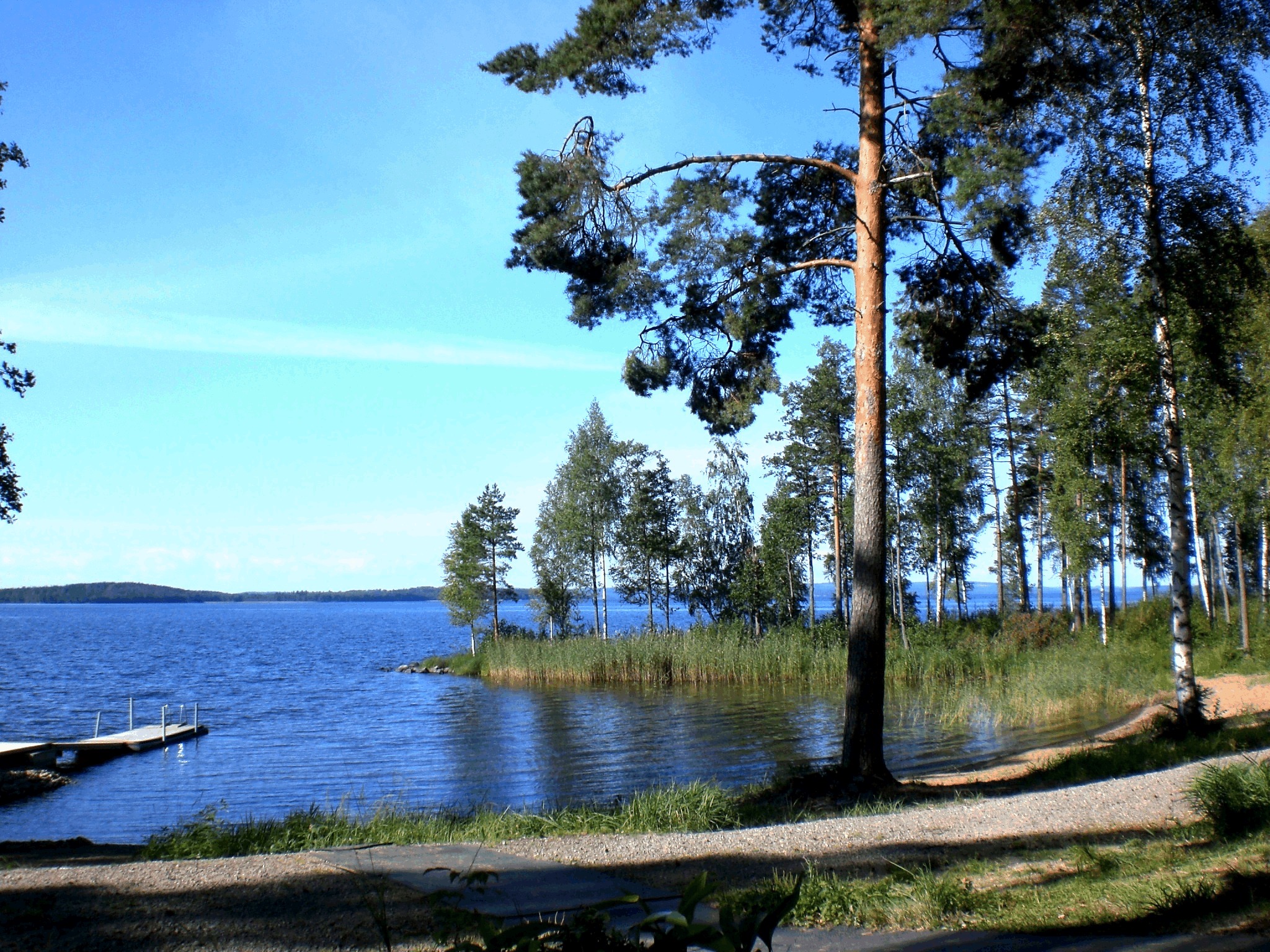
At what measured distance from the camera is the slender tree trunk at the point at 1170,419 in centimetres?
1106

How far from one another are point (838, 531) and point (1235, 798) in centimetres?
3013

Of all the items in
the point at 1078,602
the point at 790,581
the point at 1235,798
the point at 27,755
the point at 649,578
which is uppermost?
the point at 649,578

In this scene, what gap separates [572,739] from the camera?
20.5m

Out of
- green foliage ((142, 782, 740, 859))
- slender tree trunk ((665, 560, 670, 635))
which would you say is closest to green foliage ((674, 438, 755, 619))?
slender tree trunk ((665, 560, 670, 635))

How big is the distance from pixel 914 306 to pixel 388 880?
935 centimetres

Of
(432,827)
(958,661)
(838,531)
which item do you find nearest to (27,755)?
(432,827)

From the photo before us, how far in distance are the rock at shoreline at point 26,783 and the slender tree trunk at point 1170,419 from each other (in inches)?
734

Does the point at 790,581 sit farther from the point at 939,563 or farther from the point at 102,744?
the point at 102,744

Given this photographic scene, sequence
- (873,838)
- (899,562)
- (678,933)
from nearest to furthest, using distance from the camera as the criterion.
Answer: (678,933) < (873,838) < (899,562)

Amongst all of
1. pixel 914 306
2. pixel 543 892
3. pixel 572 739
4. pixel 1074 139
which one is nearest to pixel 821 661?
pixel 572 739

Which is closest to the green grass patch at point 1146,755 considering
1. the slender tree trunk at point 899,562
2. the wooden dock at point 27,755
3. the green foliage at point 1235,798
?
the green foliage at point 1235,798

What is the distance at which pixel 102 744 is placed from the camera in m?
21.0

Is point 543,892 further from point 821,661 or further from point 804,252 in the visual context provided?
point 821,661

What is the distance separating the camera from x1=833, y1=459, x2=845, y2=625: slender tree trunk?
3544 cm
